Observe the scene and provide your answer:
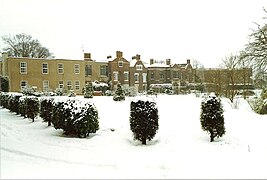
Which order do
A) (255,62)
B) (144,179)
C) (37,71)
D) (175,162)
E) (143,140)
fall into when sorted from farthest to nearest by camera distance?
(37,71), (255,62), (143,140), (175,162), (144,179)

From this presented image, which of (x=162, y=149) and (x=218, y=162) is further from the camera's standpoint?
(x=162, y=149)

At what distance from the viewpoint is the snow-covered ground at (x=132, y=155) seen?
666cm

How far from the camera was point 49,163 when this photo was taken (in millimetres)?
7180

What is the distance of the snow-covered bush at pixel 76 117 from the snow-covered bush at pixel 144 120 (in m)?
1.45

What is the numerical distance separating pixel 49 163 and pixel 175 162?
2.94 metres

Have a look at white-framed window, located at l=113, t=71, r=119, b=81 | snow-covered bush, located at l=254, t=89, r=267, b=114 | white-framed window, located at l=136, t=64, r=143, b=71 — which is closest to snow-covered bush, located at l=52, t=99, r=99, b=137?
snow-covered bush, located at l=254, t=89, r=267, b=114

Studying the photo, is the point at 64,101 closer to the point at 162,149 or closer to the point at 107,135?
the point at 107,135

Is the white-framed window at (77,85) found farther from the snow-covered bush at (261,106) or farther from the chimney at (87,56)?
the snow-covered bush at (261,106)

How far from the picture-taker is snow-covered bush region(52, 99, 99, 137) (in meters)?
10.4

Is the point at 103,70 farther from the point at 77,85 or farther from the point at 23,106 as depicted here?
the point at 23,106

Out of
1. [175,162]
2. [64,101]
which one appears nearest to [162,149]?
[175,162]

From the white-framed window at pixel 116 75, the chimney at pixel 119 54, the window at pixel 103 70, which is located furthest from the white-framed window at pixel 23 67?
the chimney at pixel 119 54

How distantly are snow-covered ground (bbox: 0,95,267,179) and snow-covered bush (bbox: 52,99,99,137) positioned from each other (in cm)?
33

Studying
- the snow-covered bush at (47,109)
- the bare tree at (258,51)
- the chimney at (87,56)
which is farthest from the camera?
the chimney at (87,56)
